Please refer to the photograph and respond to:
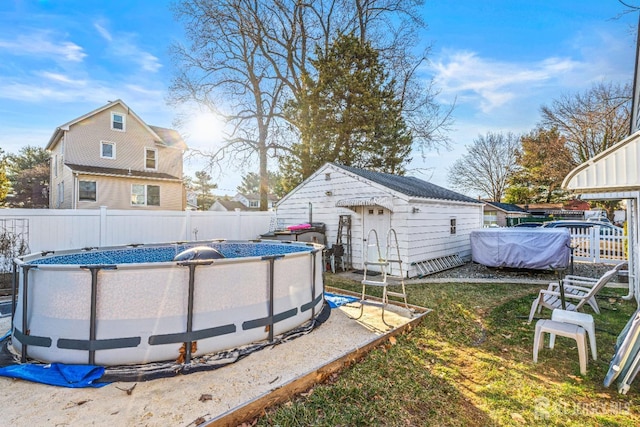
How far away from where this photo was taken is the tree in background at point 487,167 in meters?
31.8

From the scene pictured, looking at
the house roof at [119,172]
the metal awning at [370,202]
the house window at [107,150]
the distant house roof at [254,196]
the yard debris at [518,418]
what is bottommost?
the yard debris at [518,418]

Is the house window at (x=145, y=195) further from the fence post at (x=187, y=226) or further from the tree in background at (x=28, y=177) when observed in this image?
the tree in background at (x=28, y=177)

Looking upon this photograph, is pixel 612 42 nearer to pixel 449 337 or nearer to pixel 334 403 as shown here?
pixel 449 337

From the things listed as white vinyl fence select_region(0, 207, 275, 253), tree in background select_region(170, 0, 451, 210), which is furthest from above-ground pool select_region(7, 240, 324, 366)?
tree in background select_region(170, 0, 451, 210)

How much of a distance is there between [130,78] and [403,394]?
14.3m

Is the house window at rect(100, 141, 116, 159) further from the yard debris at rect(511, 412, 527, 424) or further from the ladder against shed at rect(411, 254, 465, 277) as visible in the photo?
the yard debris at rect(511, 412, 527, 424)

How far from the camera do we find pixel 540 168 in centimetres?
2708

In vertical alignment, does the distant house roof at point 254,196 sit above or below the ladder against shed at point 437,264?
above

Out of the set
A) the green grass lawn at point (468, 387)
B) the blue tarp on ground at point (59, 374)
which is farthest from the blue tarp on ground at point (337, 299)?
the blue tarp on ground at point (59, 374)

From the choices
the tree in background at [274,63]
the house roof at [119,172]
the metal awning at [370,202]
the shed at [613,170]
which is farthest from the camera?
the tree in background at [274,63]

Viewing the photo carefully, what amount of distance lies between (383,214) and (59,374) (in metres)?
7.76

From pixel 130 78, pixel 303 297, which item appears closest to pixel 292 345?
pixel 303 297

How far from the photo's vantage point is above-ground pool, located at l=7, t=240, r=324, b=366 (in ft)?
10.6

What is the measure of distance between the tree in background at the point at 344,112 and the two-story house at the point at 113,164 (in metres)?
7.99
